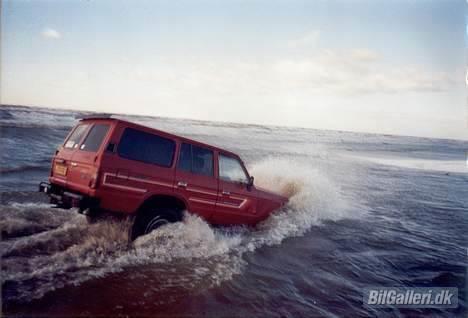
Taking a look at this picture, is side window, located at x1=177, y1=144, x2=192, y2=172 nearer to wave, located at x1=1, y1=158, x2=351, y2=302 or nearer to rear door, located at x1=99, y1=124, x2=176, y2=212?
rear door, located at x1=99, y1=124, x2=176, y2=212

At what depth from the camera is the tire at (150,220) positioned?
464cm

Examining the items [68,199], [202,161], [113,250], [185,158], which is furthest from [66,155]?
[202,161]

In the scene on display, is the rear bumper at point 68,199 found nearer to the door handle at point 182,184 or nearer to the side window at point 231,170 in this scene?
the door handle at point 182,184

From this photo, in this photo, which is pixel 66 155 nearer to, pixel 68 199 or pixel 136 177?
pixel 68 199

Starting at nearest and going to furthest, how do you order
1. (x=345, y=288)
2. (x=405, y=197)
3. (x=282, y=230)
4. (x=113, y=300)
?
(x=113, y=300), (x=345, y=288), (x=282, y=230), (x=405, y=197)

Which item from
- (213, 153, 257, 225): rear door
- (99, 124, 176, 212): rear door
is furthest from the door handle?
(213, 153, 257, 225): rear door

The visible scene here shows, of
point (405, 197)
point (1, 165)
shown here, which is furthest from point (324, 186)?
point (1, 165)

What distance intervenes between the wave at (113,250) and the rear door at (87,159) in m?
0.81

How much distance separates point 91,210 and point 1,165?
7.62 meters

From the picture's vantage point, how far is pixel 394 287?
5.11 meters

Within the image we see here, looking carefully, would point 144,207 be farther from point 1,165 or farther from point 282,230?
point 1,165

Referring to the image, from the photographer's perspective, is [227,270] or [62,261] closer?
[62,261]

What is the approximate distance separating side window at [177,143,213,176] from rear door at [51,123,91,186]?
4.82 feet

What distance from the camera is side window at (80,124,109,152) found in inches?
175
